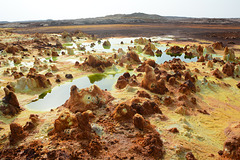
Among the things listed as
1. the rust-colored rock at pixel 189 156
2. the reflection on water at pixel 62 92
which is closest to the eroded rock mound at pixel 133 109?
the rust-colored rock at pixel 189 156

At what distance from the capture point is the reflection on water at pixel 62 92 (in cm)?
838

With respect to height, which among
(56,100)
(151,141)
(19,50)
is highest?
(19,50)

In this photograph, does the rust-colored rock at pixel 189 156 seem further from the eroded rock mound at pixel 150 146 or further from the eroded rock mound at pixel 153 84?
the eroded rock mound at pixel 153 84

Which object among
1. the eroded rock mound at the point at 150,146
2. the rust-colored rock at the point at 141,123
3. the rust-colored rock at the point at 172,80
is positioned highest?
the rust-colored rock at the point at 172,80

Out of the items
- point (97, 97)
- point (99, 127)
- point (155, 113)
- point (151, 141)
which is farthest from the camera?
point (97, 97)

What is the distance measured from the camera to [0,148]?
15.5ft

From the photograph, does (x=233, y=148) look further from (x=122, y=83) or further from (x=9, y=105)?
(x=9, y=105)

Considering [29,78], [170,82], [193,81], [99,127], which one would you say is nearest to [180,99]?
[170,82]

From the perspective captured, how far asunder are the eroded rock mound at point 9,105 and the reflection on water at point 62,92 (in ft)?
2.67

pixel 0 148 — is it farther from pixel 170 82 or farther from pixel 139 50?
pixel 139 50

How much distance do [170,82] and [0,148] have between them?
26.3 feet

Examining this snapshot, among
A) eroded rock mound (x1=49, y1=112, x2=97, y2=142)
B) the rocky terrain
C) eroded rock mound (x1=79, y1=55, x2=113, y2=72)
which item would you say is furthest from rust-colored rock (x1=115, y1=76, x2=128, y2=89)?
eroded rock mound (x1=49, y1=112, x2=97, y2=142)

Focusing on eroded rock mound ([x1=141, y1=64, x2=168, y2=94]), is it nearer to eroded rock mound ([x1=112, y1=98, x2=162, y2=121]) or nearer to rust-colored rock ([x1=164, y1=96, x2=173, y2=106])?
rust-colored rock ([x1=164, y1=96, x2=173, y2=106])

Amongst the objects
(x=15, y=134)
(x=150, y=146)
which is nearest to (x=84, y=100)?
(x=15, y=134)
